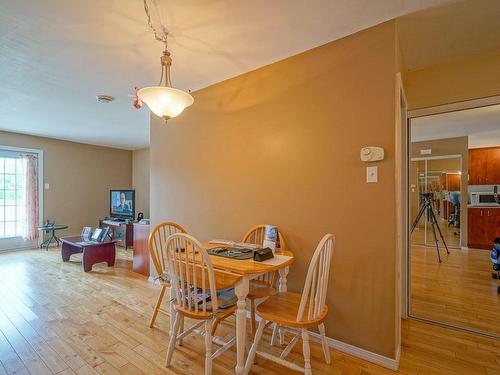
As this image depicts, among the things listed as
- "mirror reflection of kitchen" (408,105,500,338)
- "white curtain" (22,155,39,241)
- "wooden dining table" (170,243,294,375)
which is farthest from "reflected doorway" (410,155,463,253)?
"white curtain" (22,155,39,241)

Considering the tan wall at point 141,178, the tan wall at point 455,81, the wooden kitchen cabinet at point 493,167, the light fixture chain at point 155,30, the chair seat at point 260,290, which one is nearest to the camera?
the light fixture chain at point 155,30

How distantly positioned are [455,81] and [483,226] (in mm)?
4386

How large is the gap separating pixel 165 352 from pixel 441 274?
12.1 feet

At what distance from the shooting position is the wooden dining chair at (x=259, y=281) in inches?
74.9

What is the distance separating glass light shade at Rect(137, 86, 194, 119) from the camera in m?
1.71

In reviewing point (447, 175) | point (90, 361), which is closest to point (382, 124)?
point (90, 361)

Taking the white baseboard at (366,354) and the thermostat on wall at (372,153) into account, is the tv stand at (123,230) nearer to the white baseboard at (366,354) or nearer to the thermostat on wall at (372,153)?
the white baseboard at (366,354)

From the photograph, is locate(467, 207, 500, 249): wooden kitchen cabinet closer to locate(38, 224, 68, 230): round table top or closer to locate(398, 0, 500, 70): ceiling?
locate(398, 0, 500, 70): ceiling

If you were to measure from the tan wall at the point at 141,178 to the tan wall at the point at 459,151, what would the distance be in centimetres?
612

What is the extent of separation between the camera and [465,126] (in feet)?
14.4

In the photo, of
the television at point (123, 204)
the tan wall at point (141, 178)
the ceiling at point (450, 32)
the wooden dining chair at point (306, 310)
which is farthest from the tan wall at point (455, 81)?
the tan wall at point (141, 178)

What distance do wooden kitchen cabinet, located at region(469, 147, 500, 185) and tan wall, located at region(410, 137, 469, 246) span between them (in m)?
1.20

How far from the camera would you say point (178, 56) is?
225 cm

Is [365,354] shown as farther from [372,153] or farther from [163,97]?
[163,97]
